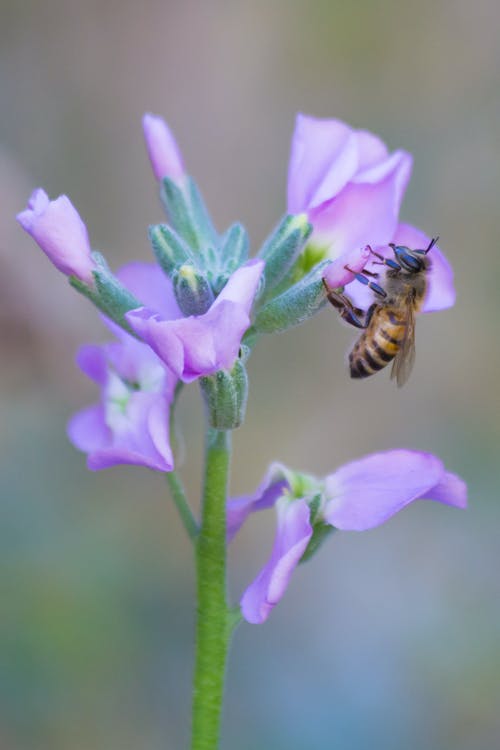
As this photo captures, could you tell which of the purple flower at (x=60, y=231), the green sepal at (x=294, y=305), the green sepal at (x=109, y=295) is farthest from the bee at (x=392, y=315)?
the purple flower at (x=60, y=231)

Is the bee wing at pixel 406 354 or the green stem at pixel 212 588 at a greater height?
the bee wing at pixel 406 354

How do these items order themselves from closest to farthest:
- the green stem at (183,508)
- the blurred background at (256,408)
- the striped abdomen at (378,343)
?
the green stem at (183,508), the striped abdomen at (378,343), the blurred background at (256,408)

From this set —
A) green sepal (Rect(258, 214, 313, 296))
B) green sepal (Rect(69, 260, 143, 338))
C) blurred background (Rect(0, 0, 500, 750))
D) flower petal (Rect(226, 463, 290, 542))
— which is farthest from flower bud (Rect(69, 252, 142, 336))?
blurred background (Rect(0, 0, 500, 750))

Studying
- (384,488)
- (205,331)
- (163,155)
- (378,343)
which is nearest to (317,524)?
(384,488)

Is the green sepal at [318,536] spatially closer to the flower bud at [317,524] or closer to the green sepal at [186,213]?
the flower bud at [317,524]

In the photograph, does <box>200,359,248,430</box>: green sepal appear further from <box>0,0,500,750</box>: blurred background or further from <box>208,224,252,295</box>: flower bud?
<box>0,0,500,750</box>: blurred background

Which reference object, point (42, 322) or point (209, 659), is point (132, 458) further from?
point (42, 322)

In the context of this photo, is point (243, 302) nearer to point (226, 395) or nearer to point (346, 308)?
point (226, 395)

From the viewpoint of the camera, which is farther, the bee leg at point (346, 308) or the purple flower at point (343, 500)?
the bee leg at point (346, 308)

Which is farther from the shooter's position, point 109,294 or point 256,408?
point 256,408
